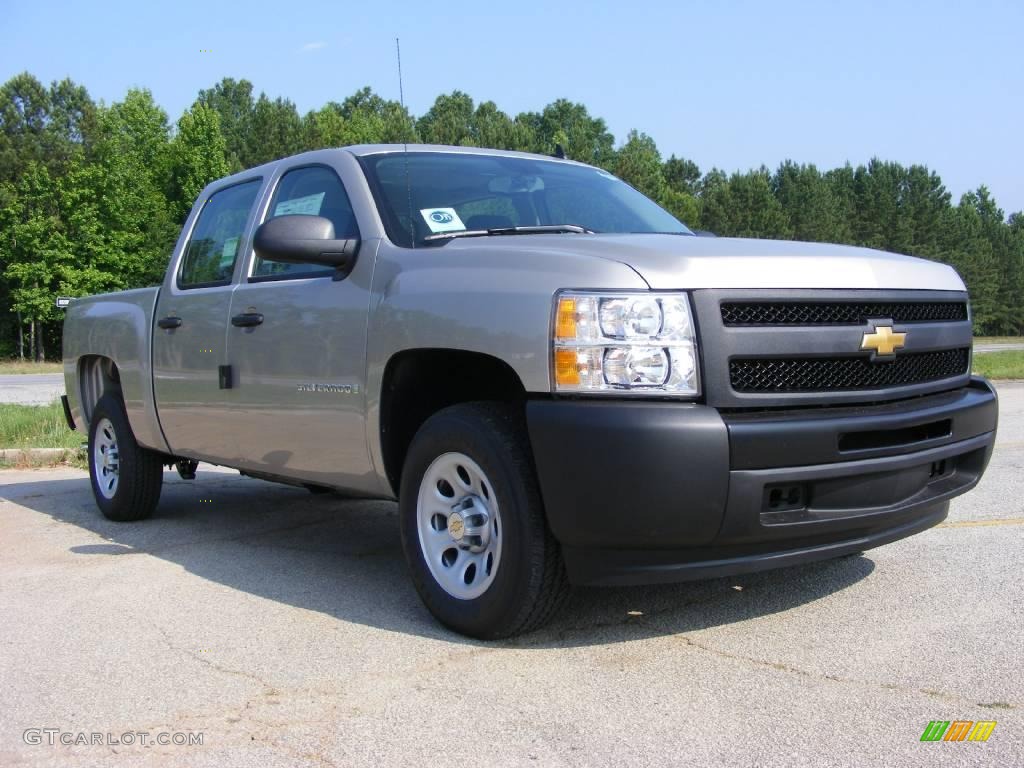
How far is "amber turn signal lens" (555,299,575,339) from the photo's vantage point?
3.33m

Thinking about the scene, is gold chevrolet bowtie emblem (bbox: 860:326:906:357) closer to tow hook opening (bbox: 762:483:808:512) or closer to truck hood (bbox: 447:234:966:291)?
truck hood (bbox: 447:234:966:291)

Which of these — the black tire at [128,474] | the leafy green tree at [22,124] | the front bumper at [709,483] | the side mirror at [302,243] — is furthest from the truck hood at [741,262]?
the leafy green tree at [22,124]

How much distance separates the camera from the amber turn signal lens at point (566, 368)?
3309mm

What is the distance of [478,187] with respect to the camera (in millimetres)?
4648

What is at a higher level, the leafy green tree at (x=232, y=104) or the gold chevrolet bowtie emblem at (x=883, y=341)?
the leafy green tree at (x=232, y=104)

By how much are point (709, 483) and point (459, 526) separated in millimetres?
986

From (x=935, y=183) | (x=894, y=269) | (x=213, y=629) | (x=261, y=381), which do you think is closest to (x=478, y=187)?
(x=261, y=381)

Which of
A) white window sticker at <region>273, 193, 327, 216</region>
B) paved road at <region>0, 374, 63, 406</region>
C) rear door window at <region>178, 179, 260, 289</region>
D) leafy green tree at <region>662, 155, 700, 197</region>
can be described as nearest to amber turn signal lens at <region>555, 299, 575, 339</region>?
white window sticker at <region>273, 193, 327, 216</region>

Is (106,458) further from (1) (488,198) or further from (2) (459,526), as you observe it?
(2) (459,526)

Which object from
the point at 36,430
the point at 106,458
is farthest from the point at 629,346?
the point at 36,430

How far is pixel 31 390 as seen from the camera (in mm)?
20828

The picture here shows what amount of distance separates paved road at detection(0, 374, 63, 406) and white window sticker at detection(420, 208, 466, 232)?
12656mm

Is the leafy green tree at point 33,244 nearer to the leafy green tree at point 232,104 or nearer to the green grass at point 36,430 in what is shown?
the leafy green tree at point 232,104

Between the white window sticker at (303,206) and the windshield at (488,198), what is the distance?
316mm
